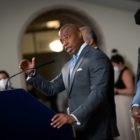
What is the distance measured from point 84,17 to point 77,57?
3.93m

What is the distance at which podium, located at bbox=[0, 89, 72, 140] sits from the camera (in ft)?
5.32

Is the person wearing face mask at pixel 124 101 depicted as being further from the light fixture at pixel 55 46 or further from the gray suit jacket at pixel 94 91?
the light fixture at pixel 55 46

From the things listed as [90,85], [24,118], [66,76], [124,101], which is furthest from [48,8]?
[24,118]

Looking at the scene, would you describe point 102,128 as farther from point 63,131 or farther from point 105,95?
point 63,131

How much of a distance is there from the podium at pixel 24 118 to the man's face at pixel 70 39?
1.71 feet

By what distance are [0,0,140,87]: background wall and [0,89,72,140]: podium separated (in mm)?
3971

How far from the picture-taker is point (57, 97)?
6.81 m

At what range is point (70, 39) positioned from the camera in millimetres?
2129

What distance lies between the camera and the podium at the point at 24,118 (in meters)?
1.62

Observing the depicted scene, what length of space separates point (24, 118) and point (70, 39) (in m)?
0.60

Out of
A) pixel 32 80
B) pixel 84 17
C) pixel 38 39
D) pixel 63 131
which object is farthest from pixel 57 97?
pixel 63 131

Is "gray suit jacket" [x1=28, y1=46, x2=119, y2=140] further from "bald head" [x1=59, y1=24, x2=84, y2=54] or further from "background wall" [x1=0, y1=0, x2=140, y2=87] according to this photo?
"background wall" [x1=0, y1=0, x2=140, y2=87]

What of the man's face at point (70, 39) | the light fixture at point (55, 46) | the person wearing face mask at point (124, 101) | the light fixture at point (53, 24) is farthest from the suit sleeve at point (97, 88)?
the light fixture at point (55, 46)

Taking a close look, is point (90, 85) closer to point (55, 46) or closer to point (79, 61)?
point (79, 61)
